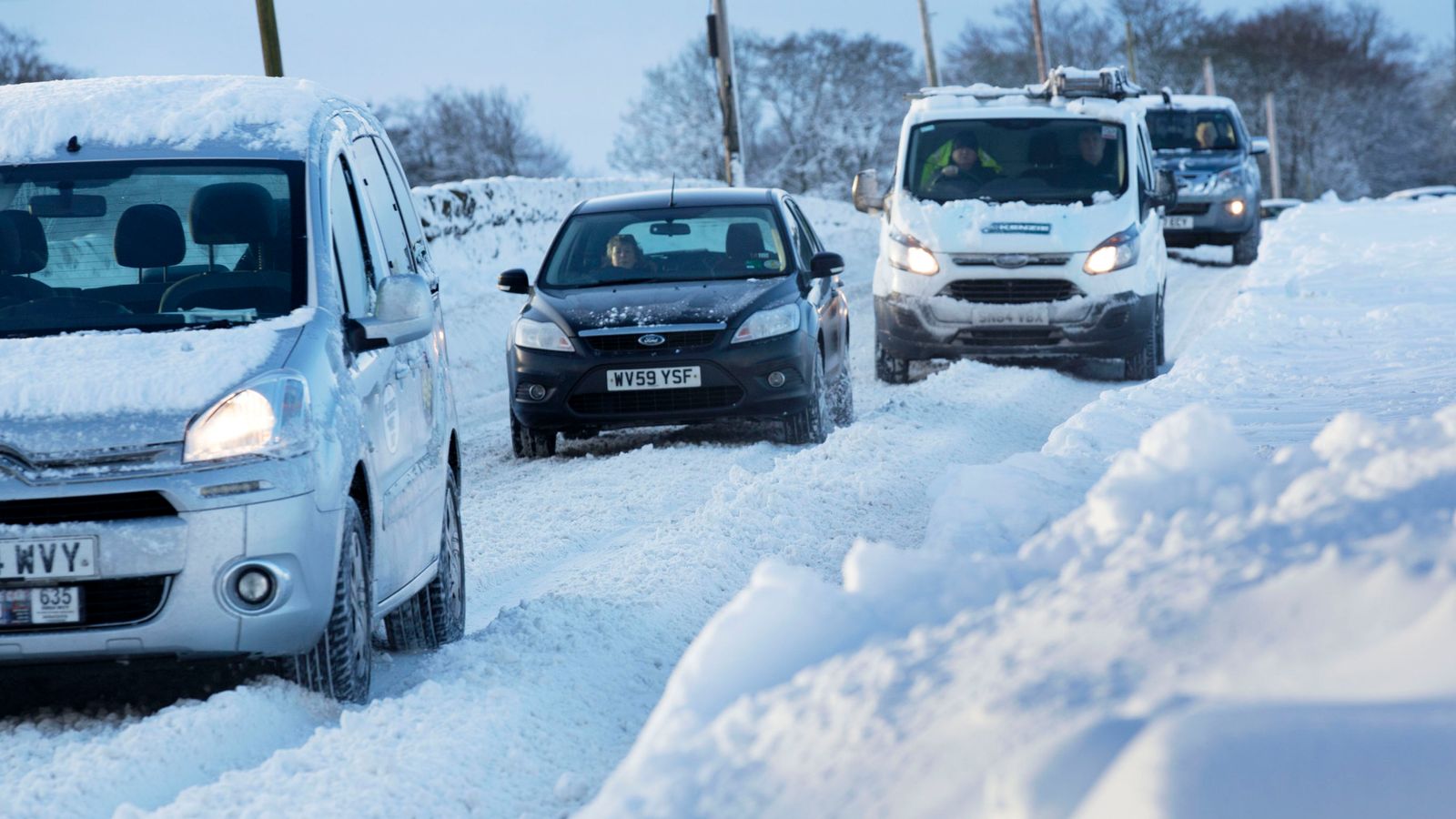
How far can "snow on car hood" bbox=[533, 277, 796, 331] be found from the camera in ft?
33.8

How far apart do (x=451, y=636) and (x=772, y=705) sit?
3264mm

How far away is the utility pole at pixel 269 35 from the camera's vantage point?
68.7 ft

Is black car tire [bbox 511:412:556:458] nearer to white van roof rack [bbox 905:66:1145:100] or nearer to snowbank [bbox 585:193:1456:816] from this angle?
white van roof rack [bbox 905:66:1145:100]

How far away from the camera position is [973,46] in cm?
9244

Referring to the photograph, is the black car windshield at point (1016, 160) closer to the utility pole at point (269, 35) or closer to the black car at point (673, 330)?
the black car at point (673, 330)

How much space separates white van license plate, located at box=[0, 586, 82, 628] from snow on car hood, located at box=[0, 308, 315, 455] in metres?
0.33

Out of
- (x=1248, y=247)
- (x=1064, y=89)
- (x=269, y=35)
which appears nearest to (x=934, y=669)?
(x=1064, y=89)

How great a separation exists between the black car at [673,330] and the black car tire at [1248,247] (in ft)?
44.9

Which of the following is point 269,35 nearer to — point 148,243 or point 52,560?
point 148,243

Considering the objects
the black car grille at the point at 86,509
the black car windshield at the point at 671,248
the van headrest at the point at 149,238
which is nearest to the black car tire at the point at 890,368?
the black car windshield at the point at 671,248

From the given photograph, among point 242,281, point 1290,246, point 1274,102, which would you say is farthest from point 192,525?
point 1274,102

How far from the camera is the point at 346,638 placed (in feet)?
15.6

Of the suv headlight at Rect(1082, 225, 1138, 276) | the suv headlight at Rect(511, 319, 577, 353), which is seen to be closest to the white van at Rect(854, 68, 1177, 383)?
the suv headlight at Rect(1082, 225, 1138, 276)

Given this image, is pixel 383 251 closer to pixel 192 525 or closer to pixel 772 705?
pixel 192 525
